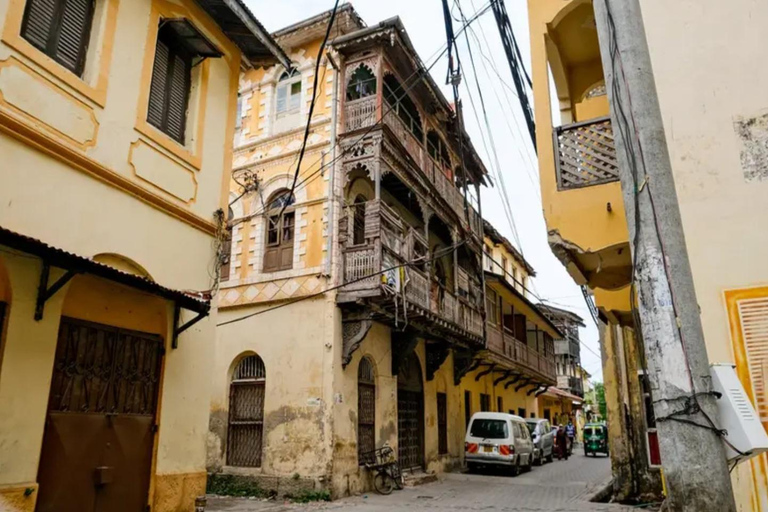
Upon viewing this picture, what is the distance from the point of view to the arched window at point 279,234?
14.5 meters

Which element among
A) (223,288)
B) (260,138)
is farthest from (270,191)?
(223,288)

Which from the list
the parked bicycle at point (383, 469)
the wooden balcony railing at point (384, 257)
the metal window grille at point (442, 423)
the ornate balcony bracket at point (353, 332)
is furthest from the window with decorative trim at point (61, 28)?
the metal window grille at point (442, 423)

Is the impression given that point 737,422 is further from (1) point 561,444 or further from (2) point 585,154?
(1) point 561,444

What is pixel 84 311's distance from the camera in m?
6.47

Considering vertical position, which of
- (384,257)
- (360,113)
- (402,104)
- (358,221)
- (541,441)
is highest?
(402,104)

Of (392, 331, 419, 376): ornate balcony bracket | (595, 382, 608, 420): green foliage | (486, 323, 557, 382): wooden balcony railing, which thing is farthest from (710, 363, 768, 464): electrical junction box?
(595, 382, 608, 420): green foliage

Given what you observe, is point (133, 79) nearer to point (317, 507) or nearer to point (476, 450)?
point (317, 507)

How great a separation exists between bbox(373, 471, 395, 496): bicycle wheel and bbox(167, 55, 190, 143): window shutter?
955 cm

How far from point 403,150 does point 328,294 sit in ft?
15.0

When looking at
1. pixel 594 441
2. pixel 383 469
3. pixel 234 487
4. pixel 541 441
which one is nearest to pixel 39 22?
pixel 234 487

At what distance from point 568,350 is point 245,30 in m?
39.1

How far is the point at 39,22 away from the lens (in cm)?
627

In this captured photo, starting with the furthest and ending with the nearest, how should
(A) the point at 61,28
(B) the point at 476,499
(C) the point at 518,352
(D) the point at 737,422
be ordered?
1. (C) the point at 518,352
2. (B) the point at 476,499
3. (A) the point at 61,28
4. (D) the point at 737,422

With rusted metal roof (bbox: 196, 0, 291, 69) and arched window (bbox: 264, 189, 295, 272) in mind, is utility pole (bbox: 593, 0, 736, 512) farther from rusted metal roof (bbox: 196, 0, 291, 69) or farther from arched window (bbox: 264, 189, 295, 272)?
arched window (bbox: 264, 189, 295, 272)
